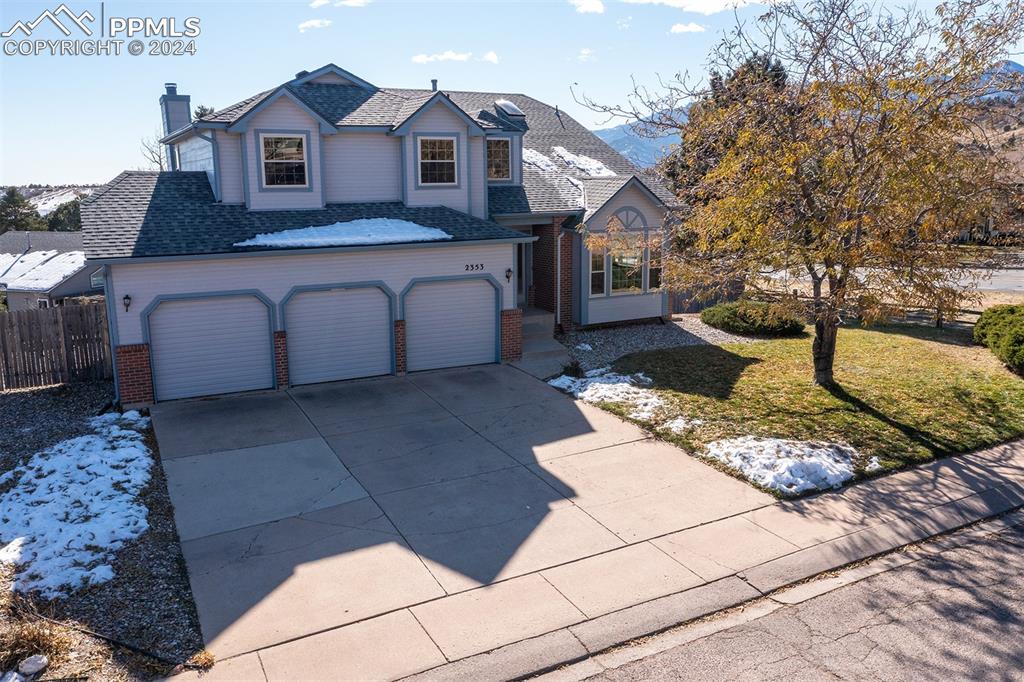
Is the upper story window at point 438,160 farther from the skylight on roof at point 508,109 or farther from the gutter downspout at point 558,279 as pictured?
the skylight on roof at point 508,109

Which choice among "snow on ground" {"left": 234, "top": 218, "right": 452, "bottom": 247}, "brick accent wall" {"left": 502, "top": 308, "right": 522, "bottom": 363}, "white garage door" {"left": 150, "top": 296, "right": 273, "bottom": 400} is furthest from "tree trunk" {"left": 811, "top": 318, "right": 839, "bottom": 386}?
"white garage door" {"left": 150, "top": 296, "right": 273, "bottom": 400}

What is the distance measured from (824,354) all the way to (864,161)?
14.5ft

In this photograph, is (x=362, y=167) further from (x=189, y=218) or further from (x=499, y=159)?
(x=499, y=159)

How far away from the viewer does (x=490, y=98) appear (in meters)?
26.1

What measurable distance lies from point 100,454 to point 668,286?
431 inches

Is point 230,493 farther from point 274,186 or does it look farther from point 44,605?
point 274,186

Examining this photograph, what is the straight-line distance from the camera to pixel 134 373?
14.4m

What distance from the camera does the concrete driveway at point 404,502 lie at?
800 cm

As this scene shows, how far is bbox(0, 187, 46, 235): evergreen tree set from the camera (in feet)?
165

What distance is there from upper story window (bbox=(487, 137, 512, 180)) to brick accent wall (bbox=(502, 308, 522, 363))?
473 cm

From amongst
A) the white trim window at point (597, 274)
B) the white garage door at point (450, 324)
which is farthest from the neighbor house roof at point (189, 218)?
the white trim window at point (597, 274)

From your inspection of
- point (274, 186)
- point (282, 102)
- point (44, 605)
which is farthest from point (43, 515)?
point (282, 102)

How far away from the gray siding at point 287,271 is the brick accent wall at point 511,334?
0.25 m

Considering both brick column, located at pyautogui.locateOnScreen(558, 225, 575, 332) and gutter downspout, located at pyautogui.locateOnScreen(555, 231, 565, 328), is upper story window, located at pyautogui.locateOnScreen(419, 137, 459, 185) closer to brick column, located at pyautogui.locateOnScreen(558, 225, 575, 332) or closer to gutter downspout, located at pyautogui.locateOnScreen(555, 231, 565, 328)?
gutter downspout, located at pyautogui.locateOnScreen(555, 231, 565, 328)
